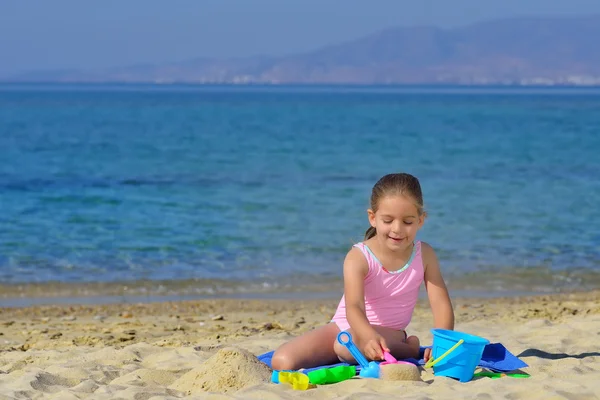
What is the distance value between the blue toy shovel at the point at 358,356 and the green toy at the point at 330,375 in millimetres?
61

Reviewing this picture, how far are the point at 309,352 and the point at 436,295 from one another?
0.77 m

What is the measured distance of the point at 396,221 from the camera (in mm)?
4918

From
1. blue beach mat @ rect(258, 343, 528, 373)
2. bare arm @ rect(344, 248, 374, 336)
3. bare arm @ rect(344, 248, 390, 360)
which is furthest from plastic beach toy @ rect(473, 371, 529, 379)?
bare arm @ rect(344, 248, 374, 336)

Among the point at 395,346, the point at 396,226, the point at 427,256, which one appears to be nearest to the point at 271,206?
the point at 427,256

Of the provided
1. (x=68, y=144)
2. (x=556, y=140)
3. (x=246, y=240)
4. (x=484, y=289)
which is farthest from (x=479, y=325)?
(x=556, y=140)

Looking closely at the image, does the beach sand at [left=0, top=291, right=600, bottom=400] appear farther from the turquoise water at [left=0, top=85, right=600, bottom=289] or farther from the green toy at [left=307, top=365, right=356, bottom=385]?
the turquoise water at [left=0, top=85, right=600, bottom=289]

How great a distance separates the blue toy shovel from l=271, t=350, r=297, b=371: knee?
297 mm

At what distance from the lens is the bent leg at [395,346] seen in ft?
16.5

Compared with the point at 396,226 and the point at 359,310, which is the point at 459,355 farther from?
the point at 396,226

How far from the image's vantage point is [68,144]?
31.8 m

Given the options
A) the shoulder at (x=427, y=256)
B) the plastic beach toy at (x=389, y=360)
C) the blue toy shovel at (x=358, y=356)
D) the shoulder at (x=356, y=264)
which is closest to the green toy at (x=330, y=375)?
the blue toy shovel at (x=358, y=356)

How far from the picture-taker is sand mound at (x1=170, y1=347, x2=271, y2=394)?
4.71 meters

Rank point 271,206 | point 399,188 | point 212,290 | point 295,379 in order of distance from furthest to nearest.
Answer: point 271,206, point 212,290, point 399,188, point 295,379

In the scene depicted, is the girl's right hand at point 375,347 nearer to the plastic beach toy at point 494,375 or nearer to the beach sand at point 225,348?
the beach sand at point 225,348
